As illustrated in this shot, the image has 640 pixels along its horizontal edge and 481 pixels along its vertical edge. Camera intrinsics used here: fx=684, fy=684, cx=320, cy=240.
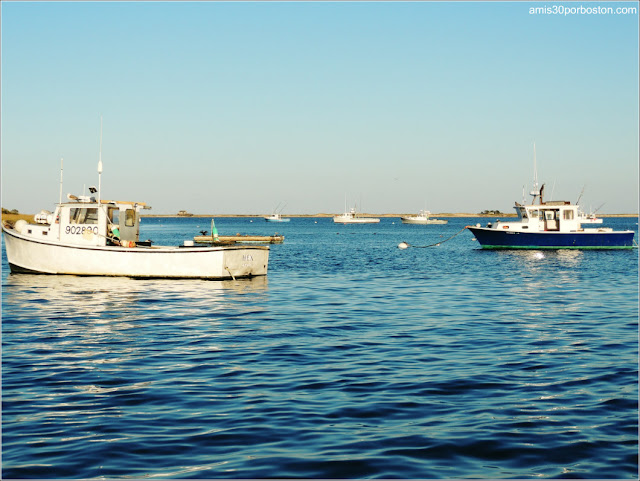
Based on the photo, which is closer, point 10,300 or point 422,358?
point 422,358

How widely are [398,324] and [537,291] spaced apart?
11455mm

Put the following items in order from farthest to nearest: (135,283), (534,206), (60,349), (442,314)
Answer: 1. (534,206)
2. (135,283)
3. (442,314)
4. (60,349)

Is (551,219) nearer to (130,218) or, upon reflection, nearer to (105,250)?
(130,218)

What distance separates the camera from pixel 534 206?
54.1 m

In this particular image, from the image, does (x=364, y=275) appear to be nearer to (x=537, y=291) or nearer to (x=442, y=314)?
(x=537, y=291)

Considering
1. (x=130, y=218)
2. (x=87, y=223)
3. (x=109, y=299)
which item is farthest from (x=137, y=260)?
(x=109, y=299)

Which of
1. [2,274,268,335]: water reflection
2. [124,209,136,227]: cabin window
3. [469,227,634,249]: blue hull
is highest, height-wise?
[124,209,136,227]: cabin window

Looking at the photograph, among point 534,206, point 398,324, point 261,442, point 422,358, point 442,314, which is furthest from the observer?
point 534,206

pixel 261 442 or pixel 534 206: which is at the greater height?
pixel 534 206

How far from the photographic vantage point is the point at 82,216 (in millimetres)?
28547

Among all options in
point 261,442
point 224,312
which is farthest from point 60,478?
point 224,312

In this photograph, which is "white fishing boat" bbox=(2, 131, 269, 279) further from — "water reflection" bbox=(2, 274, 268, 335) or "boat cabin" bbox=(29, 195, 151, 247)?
"water reflection" bbox=(2, 274, 268, 335)

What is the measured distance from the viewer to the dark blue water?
7.65 m

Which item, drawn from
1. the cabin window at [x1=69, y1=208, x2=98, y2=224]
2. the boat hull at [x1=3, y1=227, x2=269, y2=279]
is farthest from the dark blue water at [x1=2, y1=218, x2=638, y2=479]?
the cabin window at [x1=69, y1=208, x2=98, y2=224]
